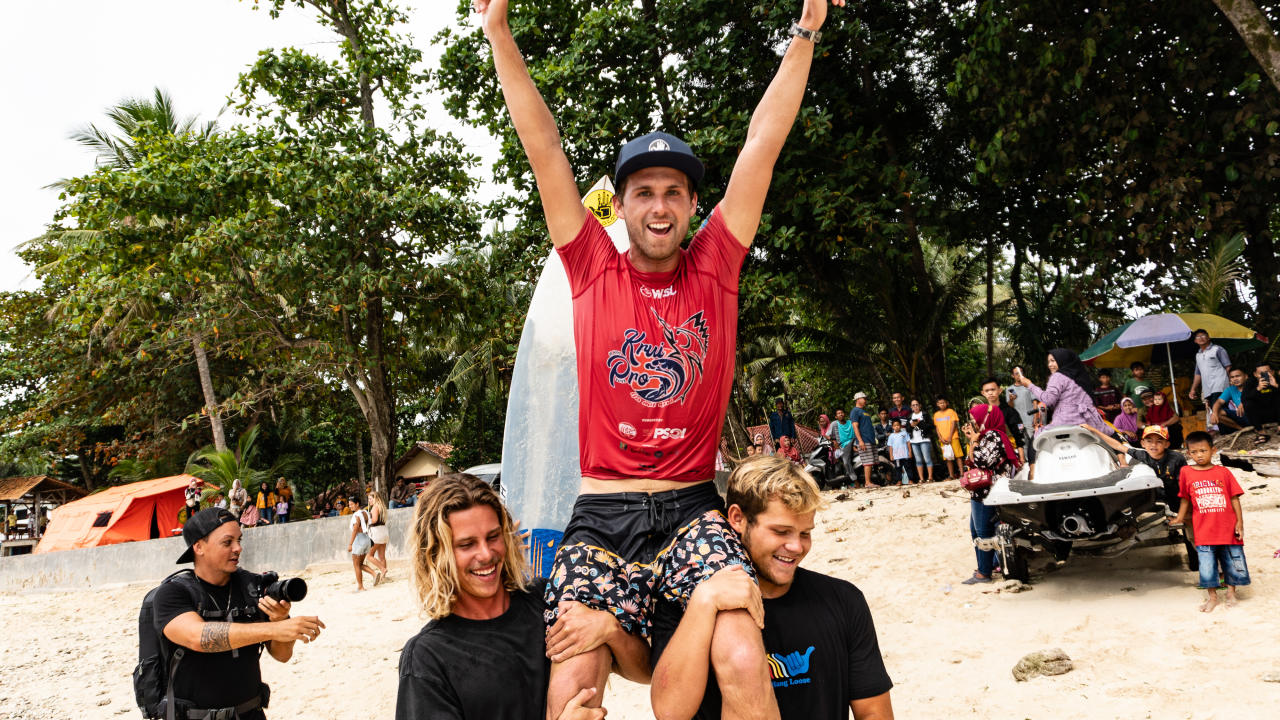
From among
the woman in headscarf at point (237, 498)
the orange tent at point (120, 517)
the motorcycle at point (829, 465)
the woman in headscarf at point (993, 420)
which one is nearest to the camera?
the woman in headscarf at point (993, 420)

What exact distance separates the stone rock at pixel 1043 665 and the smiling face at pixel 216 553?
446 cm

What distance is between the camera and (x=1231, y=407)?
1072 centimetres

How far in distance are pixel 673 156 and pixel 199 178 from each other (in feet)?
41.9

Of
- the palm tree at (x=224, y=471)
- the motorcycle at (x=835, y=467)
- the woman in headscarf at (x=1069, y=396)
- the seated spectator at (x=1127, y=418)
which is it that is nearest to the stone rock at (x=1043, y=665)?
the woman in headscarf at (x=1069, y=396)

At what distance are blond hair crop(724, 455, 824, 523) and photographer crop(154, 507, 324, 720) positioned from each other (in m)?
2.02

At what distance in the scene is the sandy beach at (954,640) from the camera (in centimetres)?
473

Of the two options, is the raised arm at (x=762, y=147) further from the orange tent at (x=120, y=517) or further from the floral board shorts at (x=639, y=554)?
the orange tent at (x=120, y=517)

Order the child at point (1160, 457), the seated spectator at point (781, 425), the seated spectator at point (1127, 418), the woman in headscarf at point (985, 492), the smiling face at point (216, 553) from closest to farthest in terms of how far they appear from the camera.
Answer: the smiling face at point (216, 553) < the child at point (1160, 457) < the woman in headscarf at point (985, 492) < the seated spectator at point (1127, 418) < the seated spectator at point (781, 425)

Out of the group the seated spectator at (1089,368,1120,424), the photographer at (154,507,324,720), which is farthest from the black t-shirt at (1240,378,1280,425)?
the photographer at (154,507,324,720)

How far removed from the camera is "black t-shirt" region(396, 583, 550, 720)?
2457 mm

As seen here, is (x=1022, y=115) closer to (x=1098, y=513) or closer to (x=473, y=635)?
(x=1098, y=513)

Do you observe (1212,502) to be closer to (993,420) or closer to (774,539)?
(993,420)

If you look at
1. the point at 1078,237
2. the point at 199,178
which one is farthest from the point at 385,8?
the point at 1078,237

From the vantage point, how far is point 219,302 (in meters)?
15.1
